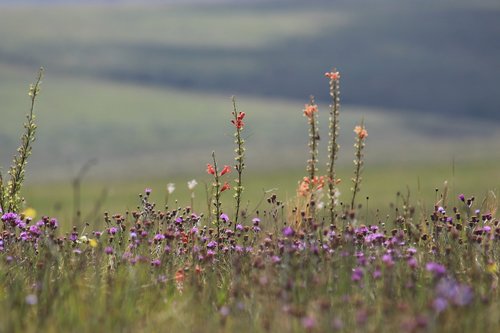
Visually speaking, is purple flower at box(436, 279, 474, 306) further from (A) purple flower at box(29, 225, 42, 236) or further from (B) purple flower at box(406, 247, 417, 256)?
(A) purple flower at box(29, 225, 42, 236)

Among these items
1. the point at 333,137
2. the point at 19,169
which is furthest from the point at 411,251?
the point at 19,169

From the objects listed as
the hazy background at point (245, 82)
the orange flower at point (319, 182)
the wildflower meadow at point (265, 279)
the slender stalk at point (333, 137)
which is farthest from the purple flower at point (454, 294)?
the hazy background at point (245, 82)

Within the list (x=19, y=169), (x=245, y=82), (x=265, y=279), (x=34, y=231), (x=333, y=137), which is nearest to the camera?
(x=265, y=279)

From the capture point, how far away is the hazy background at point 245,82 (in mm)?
96188

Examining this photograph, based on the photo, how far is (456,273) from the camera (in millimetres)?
5340

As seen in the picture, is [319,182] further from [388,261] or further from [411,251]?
[388,261]

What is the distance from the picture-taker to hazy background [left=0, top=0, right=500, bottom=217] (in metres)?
96.2

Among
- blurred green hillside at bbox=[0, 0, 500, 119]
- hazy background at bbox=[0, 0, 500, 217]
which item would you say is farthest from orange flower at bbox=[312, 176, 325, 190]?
blurred green hillside at bbox=[0, 0, 500, 119]

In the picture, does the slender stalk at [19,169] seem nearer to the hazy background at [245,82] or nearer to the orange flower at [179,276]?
the orange flower at [179,276]

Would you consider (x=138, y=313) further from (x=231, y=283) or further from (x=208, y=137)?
(x=208, y=137)

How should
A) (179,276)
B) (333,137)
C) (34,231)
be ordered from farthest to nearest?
(333,137), (34,231), (179,276)

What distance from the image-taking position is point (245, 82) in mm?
142375

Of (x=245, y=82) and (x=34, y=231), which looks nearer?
(x=34, y=231)

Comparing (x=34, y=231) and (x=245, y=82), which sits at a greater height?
(x=245, y=82)
